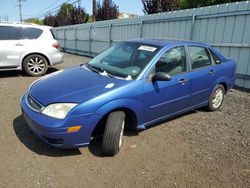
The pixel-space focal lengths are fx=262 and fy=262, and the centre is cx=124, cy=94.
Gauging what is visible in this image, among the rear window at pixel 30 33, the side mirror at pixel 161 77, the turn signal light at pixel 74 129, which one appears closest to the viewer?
the turn signal light at pixel 74 129

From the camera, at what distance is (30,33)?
869 cm

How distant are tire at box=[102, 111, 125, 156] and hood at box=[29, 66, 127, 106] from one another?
391 millimetres

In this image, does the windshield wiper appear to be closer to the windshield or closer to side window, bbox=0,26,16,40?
the windshield

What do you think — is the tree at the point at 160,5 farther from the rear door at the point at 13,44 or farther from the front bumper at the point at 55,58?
the rear door at the point at 13,44

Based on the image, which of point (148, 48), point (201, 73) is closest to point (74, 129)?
point (148, 48)

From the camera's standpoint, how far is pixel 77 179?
3.12m

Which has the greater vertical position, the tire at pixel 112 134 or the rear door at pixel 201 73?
the rear door at pixel 201 73

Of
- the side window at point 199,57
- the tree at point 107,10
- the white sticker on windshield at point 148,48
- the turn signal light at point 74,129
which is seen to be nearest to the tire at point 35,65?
the white sticker on windshield at point 148,48

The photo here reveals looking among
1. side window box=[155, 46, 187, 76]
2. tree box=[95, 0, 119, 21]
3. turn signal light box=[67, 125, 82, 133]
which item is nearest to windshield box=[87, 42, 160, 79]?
side window box=[155, 46, 187, 76]

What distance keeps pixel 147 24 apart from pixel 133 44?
689 centimetres

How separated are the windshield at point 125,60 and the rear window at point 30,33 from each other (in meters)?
4.78

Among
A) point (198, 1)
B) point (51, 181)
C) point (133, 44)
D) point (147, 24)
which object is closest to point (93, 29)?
point (147, 24)

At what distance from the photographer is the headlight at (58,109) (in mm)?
3283

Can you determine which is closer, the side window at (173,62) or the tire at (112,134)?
the tire at (112,134)
